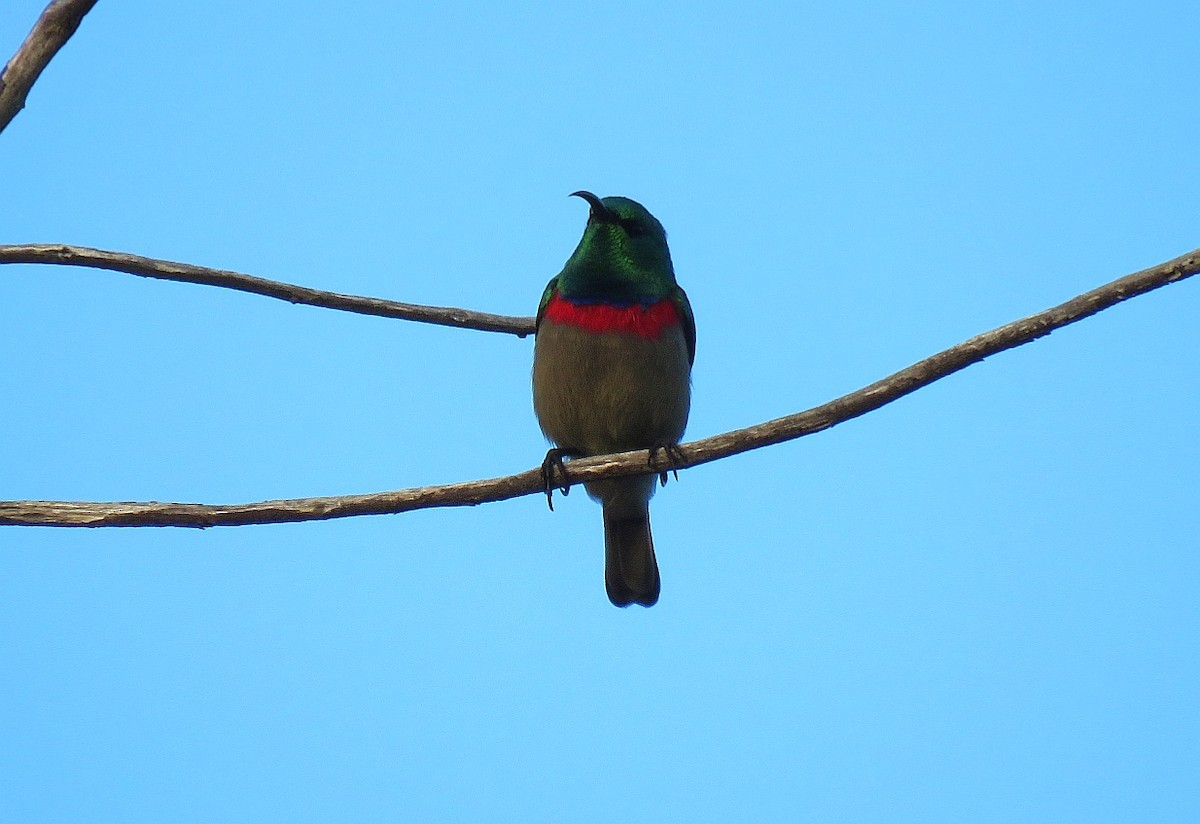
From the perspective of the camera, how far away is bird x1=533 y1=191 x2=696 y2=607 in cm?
530

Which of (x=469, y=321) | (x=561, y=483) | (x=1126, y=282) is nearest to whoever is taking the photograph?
(x=1126, y=282)

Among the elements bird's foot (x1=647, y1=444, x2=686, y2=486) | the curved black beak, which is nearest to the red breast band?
the curved black beak

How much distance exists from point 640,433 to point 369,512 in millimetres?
1547

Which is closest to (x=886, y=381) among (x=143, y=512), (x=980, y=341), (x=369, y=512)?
(x=980, y=341)

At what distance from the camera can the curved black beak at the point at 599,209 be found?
5438 millimetres

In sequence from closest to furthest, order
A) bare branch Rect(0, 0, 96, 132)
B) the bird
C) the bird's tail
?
1. bare branch Rect(0, 0, 96, 132)
2. the bird
3. the bird's tail

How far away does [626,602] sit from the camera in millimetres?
5871

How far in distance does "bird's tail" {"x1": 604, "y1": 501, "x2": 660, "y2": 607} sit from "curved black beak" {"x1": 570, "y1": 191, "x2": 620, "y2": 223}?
1352mm

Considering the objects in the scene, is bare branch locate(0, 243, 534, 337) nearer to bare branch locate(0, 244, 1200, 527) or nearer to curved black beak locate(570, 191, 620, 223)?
curved black beak locate(570, 191, 620, 223)

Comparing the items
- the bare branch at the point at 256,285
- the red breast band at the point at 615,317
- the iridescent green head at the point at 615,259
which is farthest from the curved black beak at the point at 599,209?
the bare branch at the point at 256,285

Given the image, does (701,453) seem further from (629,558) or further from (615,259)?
(629,558)

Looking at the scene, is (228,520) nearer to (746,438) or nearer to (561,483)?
(561,483)

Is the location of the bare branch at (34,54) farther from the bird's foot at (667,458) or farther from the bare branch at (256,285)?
the bird's foot at (667,458)

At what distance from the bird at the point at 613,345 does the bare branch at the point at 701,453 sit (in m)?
0.82
